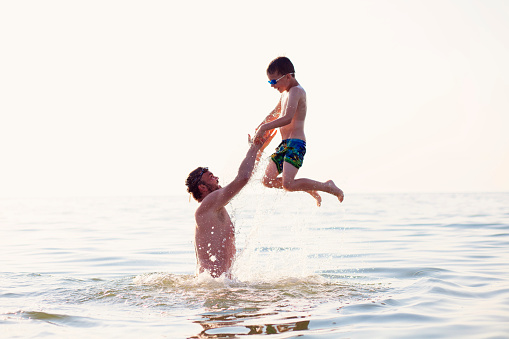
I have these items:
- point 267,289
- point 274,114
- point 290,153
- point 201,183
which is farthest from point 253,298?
point 274,114

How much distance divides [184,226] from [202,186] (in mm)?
11643

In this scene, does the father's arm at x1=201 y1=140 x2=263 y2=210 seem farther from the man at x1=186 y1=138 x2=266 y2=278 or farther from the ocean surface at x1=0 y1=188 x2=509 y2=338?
the ocean surface at x1=0 y1=188 x2=509 y2=338

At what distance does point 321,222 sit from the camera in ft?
62.3

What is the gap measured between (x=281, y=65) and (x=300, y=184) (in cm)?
152

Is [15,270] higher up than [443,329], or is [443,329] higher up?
[15,270]

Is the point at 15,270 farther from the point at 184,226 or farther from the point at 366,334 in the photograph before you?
the point at 184,226

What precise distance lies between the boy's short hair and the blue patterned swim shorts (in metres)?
0.88

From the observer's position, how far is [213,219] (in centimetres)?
666

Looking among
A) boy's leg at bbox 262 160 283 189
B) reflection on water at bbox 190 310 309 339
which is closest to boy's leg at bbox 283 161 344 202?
boy's leg at bbox 262 160 283 189

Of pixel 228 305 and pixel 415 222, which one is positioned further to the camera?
pixel 415 222

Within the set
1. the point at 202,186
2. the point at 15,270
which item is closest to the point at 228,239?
the point at 202,186

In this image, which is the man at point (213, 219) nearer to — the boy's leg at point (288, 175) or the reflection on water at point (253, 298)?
the reflection on water at point (253, 298)

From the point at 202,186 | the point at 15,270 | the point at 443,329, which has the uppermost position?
the point at 202,186

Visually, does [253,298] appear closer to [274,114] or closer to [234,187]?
[234,187]
